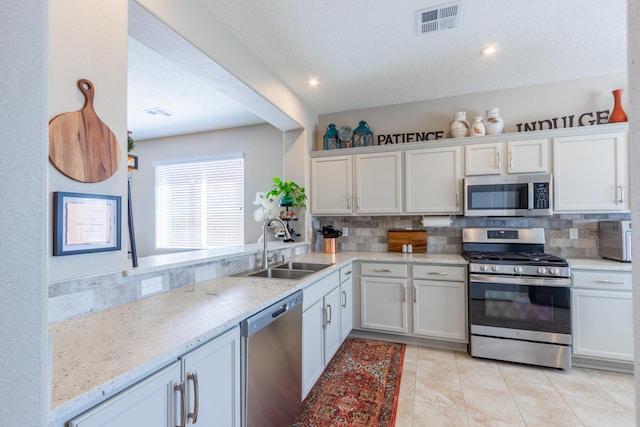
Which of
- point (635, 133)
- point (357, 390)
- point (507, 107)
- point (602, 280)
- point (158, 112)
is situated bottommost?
point (357, 390)

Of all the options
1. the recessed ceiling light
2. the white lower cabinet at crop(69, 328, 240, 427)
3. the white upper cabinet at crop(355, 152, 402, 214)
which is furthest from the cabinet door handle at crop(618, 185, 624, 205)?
the white lower cabinet at crop(69, 328, 240, 427)

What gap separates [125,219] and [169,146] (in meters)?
3.92

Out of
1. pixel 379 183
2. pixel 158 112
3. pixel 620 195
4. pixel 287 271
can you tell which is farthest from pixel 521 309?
pixel 158 112

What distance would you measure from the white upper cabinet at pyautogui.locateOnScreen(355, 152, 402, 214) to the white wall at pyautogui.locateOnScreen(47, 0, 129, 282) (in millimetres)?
2535

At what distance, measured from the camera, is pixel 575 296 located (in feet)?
8.38

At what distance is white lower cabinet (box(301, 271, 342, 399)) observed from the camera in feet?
6.59

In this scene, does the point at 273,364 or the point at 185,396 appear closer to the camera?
the point at 185,396

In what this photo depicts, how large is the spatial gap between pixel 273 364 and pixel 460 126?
302 cm

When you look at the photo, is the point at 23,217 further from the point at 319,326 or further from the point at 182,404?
the point at 319,326

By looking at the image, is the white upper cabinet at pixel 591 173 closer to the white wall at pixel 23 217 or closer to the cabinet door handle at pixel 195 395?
the cabinet door handle at pixel 195 395

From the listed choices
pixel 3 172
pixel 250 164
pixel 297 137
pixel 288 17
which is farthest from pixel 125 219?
pixel 250 164

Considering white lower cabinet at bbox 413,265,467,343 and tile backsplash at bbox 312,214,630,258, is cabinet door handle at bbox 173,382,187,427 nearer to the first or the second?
white lower cabinet at bbox 413,265,467,343

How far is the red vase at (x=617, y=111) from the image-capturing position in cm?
273

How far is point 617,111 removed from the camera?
276 centimetres
